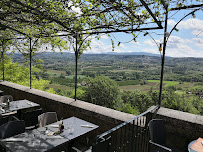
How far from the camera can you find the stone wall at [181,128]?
2.40 meters

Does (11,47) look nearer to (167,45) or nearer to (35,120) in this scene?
(35,120)

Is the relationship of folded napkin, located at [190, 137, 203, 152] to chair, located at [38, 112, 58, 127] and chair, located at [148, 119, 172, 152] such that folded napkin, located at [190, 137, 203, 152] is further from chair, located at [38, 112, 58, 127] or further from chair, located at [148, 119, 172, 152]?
chair, located at [38, 112, 58, 127]

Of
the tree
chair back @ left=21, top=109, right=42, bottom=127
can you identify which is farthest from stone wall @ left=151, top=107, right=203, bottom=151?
the tree

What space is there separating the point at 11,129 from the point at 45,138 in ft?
2.53

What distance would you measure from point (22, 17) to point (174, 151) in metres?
4.70

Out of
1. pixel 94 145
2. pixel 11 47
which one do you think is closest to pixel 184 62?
pixel 11 47

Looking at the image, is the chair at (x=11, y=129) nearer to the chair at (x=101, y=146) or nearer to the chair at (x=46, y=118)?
the chair at (x=46, y=118)

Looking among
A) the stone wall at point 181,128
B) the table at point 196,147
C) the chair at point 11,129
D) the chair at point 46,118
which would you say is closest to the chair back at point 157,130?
the stone wall at point 181,128

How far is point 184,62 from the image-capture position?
17297 mm

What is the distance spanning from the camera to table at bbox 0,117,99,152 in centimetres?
233

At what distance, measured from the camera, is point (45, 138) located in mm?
2619

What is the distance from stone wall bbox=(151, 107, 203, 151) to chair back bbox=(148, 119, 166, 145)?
4.6 inches

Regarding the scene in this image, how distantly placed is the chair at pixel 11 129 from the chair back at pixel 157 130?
7.74 ft

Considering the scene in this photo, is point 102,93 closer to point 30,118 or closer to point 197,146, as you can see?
point 30,118
